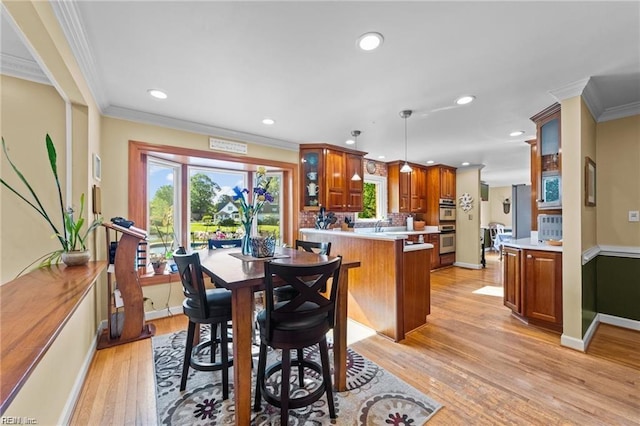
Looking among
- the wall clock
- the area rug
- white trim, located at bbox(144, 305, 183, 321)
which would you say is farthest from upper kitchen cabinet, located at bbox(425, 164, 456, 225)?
white trim, located at bbox(144, 305, 183, 321)

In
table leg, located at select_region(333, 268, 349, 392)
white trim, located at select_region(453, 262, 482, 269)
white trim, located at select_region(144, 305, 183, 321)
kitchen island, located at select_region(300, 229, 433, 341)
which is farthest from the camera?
white trim, located at select_region(453, 262, 482, 269)

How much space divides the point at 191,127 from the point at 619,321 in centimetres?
559

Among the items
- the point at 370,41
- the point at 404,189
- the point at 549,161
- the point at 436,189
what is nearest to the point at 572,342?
the point at 549,161

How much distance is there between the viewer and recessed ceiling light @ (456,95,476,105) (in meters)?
2.71

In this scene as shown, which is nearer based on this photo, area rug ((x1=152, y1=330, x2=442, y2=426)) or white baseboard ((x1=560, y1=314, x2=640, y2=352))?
area rug ((x1=152, y1=330, x2=442, y2=426))

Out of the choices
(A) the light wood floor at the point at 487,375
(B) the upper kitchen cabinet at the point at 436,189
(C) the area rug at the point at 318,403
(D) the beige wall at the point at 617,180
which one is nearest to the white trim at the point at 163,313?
(A) the light wood floor at the point at 487,375

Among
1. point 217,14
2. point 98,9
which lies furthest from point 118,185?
point 217,14

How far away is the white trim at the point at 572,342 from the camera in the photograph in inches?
97.7

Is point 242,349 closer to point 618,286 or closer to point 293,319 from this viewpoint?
point 293,319

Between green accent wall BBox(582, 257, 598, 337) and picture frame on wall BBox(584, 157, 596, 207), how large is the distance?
64 centimetres

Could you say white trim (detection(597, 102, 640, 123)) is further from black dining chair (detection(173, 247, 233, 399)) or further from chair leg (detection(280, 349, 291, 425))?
black dining chair (detection(173, 247, 233, 399))

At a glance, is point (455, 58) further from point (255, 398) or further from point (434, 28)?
point (255, 398)

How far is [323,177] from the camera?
4.45 metres

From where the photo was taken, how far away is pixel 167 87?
249cm
